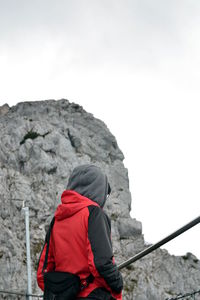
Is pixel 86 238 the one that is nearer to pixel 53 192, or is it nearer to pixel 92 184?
pixel 92 184

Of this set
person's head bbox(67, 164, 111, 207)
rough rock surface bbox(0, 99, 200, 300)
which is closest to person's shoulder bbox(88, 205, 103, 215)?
person's head bbox(67, 164, 111, 207)

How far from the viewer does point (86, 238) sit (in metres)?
2.72

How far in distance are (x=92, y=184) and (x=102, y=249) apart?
1.57ft

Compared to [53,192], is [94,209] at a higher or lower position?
lower

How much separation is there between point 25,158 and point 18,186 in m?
4.56

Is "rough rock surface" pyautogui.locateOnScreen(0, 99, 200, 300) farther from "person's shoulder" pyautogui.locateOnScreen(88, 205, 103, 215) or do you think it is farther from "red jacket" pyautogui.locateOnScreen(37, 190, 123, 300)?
"person's shoulder" pyautogui.locateOnScreen(88, 205, 103, 215)

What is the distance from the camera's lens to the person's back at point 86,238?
262 centimetres

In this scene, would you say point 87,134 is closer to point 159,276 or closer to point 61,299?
point 159,276

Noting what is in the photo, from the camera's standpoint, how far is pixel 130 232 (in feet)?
185

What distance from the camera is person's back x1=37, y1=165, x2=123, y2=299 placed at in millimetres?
2619

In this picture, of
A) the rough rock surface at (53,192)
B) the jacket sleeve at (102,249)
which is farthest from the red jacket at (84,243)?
the rough rock surface at (53,192)

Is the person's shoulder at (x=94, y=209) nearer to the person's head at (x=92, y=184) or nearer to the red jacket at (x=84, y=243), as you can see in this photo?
the red jacket at (x=84, y=243)

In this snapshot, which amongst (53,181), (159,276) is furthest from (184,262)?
(53,181)

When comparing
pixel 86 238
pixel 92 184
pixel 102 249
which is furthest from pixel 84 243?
pixel 92 184
